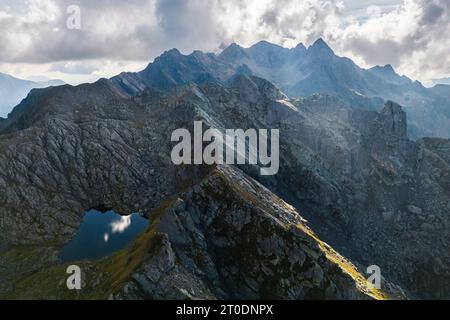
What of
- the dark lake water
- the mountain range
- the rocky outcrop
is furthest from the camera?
the dark lake water

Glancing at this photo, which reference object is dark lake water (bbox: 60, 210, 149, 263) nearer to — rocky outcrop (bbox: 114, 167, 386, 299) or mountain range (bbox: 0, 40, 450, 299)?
mountain range (bbox: 0, 40, 450, 299)

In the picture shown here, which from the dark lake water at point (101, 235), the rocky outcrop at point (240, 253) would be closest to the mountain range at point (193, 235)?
the rocky outcrop at point (240, 253)

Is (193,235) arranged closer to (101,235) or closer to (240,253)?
(240,253)

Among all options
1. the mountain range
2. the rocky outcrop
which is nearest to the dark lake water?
the mountain range

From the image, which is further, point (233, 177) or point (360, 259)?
point (360, 259)

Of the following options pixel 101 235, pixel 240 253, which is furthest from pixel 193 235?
pixel 101 235

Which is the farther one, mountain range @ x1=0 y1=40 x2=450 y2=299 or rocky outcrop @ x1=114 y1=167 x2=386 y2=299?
rocky outcrop @ x1=114 y1=167 x2=386 y2=299

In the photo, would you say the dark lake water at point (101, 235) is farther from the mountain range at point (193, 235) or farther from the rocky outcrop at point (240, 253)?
the rocky outcrop at point (240, 253)
